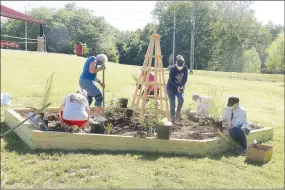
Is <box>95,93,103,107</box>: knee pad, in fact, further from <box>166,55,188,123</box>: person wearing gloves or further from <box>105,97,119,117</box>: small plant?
<box>166,55,188,123</box>: person wearing gloves

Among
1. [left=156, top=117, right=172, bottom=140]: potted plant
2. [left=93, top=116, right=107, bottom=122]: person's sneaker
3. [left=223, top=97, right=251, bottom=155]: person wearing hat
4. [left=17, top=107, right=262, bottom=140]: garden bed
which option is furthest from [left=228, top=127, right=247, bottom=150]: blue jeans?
[left=93, top=116, right=107, bottom=122]: person's sneaker

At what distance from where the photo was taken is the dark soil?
559 cm

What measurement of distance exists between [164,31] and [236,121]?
276 centimetres

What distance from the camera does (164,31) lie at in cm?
293

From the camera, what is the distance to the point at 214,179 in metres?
4.14

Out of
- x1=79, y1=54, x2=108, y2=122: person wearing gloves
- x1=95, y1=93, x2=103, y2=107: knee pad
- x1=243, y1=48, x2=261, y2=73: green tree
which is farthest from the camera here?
x1=95, y1=93, x2=103, y2=107: knee pad

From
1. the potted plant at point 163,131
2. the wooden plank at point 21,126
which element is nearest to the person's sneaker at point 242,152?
the potted plant at point 163,131

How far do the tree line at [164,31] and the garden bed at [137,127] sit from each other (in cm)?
192

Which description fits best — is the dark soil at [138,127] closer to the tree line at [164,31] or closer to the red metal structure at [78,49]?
the tree line at [164,31]

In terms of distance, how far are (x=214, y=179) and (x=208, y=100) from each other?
2.89 metres

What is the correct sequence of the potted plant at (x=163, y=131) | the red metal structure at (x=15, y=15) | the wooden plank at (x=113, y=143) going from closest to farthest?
the red metal structure at (x=15, y=15) → the wooden plank at (x=113, y=143) → the potted plant at (x=163, y=131)

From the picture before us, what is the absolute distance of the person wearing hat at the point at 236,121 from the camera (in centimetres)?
524

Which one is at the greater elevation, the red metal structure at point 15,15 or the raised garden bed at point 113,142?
the red metal structure at point 15,15

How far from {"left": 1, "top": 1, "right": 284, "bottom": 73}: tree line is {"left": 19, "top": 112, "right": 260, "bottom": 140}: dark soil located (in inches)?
75.5
